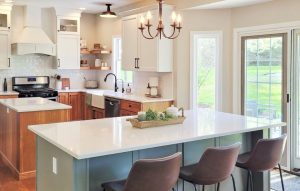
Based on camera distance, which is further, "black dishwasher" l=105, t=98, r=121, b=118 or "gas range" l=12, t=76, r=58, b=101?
"gas range" l=12, t=76, r=58, b=101

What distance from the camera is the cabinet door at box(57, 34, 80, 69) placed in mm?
7574

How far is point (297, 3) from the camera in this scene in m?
4.53

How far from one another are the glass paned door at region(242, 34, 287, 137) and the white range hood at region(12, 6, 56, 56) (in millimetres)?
4281

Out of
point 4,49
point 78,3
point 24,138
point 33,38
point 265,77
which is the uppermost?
point 78,3

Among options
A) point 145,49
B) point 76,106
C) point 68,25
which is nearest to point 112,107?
point 145,49

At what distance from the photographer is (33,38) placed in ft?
23.5

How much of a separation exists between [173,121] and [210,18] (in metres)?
2.90

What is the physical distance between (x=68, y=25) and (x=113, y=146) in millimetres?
5861

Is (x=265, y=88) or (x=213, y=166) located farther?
(x=265, y=88)

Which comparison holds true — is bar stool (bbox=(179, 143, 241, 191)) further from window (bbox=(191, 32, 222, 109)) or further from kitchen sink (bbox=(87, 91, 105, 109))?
kitchen sink (bbox=(87, 91, 105, 109))

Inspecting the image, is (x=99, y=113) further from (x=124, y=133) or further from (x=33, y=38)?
(x=124, y=133)

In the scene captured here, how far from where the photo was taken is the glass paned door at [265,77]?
4.88 meters

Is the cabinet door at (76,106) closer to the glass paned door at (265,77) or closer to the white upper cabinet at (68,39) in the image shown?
the white upper cabinet at (68,39)

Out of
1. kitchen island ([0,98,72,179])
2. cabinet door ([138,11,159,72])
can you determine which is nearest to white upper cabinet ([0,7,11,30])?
kitchen island ([0,98,72,179])
